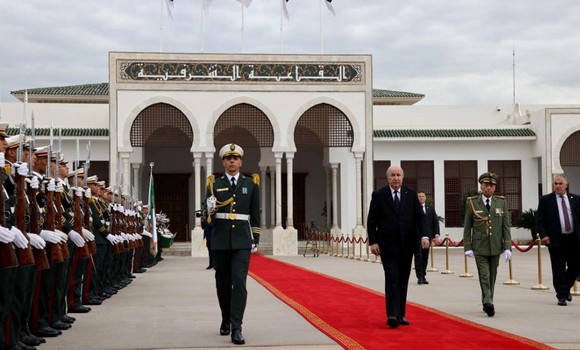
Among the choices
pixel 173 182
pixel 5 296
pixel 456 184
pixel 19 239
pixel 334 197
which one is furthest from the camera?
pixel 173 182

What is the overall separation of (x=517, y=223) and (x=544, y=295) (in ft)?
75.3

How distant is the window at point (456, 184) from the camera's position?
1437 inches

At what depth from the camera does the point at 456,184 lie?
36.7 m

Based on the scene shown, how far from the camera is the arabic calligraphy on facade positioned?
32.2 metres

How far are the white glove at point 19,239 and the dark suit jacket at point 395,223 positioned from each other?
12.9 ft

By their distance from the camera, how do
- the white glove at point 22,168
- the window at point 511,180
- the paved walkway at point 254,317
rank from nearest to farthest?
1. the white glove at point 22,168
2. the paved walkway at point 254,317
3. the window at point 511,180

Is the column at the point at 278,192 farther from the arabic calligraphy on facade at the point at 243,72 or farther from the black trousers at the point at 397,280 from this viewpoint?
the black trousers at the point at 397,280

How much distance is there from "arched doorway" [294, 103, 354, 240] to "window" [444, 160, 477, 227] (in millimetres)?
4215

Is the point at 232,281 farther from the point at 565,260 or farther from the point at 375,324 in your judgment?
the point at 565,260

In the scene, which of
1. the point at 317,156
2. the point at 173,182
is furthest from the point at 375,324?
the point at 317,156

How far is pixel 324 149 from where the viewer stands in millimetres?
37312

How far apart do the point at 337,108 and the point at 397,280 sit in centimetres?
2362

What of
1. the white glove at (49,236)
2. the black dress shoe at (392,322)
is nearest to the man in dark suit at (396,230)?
the black dress shoe at (392,322)

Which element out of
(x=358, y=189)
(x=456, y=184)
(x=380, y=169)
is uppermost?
(x=380, y=169)
